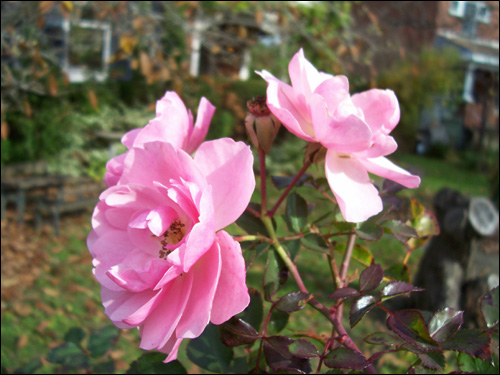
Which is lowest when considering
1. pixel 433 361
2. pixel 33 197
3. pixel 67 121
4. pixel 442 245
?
pixel 33 197

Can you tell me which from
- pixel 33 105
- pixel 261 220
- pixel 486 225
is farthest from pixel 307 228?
pixel 33 105

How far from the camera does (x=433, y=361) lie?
2.07ft

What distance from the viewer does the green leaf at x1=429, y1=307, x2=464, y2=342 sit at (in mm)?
677

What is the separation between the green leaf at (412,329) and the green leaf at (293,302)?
0.38 feet

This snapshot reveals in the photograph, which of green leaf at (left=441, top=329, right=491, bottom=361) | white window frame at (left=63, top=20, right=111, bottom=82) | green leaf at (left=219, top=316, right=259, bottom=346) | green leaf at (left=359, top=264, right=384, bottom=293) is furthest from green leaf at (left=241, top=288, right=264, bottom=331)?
white window frame at (left=63, top=20, right=111, bottom=82)

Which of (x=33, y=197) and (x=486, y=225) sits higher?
(x=486, y=225)

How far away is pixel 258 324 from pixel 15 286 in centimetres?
396

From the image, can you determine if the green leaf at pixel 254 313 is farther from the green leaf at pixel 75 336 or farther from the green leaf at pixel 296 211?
the green leaf at pixel 75 336

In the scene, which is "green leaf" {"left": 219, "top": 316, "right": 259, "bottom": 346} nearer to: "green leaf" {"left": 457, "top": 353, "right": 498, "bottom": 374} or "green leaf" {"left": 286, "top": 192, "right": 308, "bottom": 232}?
"green leaf" {"left": 286, "top": 192, "right": 308, "bottom": 232}

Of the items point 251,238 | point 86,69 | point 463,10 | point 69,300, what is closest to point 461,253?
point 463,10

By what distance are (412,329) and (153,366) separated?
46cm

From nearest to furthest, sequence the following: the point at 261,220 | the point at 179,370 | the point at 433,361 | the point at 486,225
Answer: the point at 433,361 < the point at 261,220 < the point at 179,370 < the point at 486,225

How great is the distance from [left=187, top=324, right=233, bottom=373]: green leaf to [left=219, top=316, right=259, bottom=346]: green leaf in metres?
0.16

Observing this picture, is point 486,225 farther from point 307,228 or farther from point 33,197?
point 33,197
